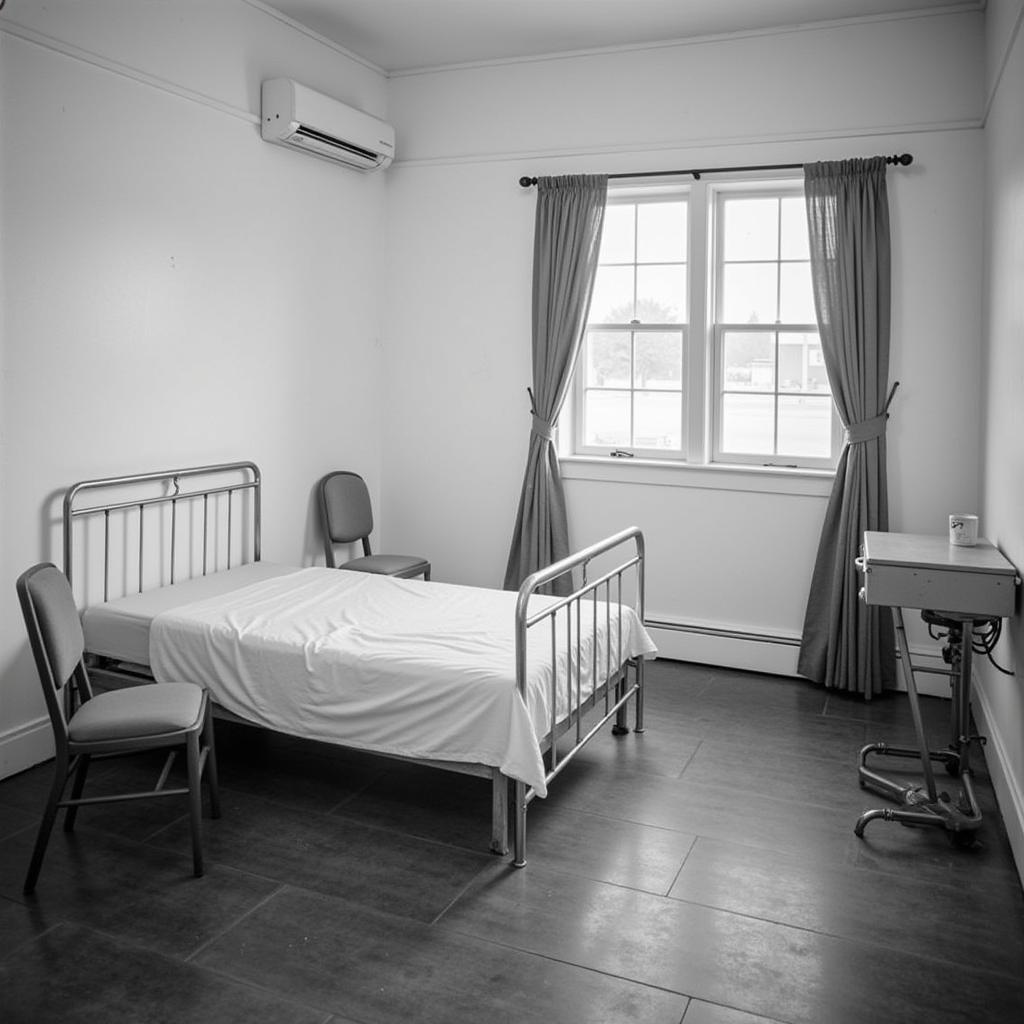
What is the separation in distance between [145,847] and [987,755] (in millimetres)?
2950

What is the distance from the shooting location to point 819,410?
16.1 feet

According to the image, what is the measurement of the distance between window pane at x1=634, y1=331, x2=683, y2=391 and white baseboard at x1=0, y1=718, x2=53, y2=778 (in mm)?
3223

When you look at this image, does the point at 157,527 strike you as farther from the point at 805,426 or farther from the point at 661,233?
the point at 805,426

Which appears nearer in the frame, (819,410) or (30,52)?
(30,52)

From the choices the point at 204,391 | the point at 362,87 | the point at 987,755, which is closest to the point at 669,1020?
the point at 987,755

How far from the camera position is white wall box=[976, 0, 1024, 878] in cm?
316

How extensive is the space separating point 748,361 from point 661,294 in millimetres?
574

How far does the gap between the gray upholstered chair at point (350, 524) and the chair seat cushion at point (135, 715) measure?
199 centimetres

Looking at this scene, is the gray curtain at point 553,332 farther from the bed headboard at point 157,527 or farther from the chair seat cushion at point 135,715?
the chair seat cushion at point 135,715

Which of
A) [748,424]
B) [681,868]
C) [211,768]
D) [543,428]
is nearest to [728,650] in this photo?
[748,424]

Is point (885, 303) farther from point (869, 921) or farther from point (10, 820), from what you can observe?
point (10, 820)

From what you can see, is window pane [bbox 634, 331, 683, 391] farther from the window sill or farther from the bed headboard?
the bed headboard

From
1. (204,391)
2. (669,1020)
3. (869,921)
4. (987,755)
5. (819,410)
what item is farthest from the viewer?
(819,410)

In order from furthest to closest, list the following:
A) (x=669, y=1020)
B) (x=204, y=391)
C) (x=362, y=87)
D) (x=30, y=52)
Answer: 1. (x=362, y=87)
2. (x=204, y=391)
3. (x=30, y=52)
4. (x=669, y=1020)
